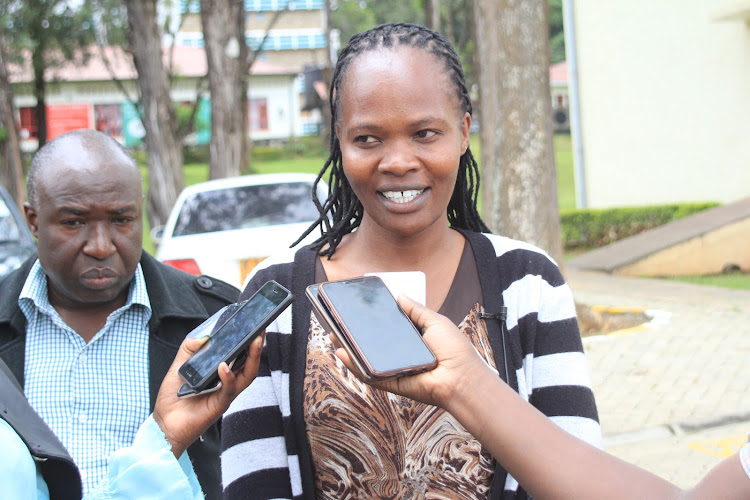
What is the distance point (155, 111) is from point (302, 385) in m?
12.4

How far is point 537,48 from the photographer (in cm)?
843

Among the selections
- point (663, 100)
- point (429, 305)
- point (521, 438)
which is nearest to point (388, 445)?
point (429, 305)

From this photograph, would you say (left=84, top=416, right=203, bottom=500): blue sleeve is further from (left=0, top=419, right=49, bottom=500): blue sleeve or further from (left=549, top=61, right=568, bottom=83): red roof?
(left=549, top=61, right=568, bottom=83): red roof

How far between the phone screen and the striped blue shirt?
851 millimetres

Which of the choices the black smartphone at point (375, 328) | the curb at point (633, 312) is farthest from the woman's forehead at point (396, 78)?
the curb at point (633, 312)

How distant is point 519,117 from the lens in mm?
8445

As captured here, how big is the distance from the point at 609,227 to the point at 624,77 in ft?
10.7

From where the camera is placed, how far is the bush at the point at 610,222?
632 inches

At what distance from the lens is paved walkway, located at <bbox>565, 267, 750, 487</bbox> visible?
5.78m

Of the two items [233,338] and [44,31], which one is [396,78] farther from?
[44,31]

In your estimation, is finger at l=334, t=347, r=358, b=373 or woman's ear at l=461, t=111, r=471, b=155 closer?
finger at l=334, t=347, r=358, b=373

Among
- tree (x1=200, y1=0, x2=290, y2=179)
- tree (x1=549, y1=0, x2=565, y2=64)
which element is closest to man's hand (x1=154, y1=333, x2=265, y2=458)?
tree (x1=200, y1=0, x2=290, y2=179)

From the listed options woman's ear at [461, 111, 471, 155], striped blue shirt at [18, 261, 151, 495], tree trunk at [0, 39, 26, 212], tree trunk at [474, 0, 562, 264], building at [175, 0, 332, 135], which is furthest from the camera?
building at [175, 0, 332, 135]

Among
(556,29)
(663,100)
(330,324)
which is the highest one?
(556,29)
